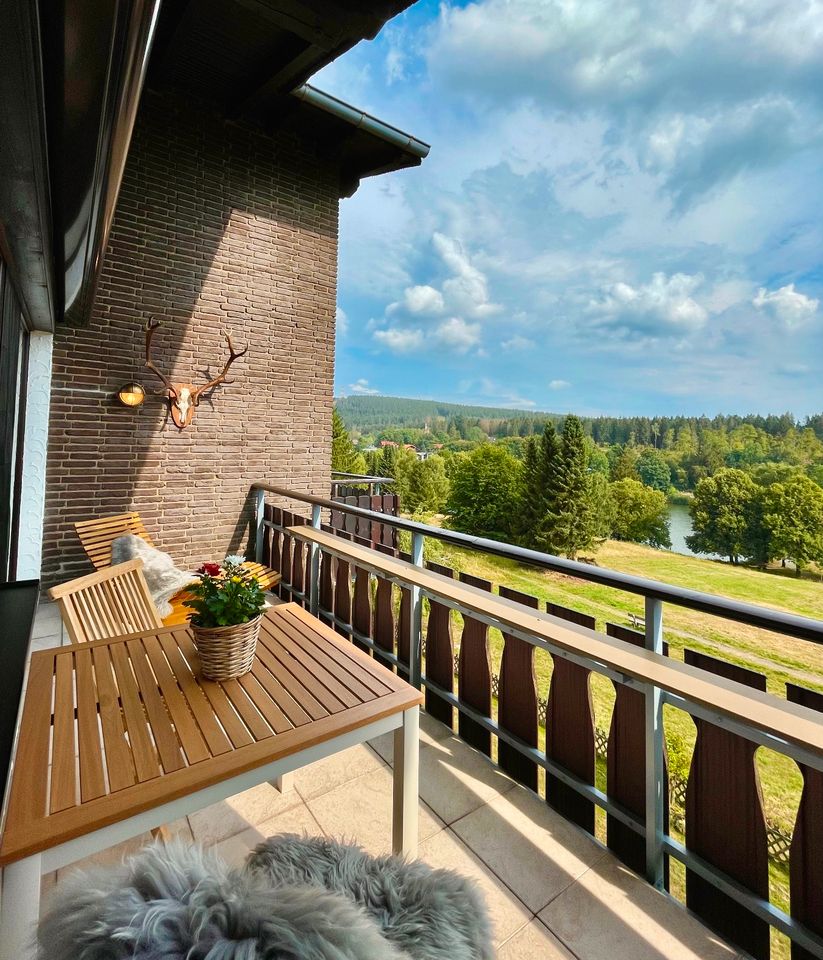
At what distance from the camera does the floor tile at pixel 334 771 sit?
1792 mm

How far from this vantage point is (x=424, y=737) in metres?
2.09

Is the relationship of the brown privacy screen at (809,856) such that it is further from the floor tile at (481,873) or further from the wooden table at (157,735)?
the wooden table at (157,735)

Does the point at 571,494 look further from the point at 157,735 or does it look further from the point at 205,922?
the point at 205,922

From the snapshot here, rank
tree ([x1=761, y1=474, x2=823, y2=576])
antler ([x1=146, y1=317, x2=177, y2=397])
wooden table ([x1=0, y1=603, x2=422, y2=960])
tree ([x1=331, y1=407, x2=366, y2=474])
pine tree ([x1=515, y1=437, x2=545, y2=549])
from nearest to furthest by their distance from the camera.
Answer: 1. wooden table ([x1=0, y1=603, x2=422, y2=960])
2. antler ([x1=146, y1=317, x2=177, y2=397])
3. tree ([x1=331, y1=407, x2=366, y2=474])
4. pine tree ([x1=515, y1=437, x2=545, y2=549])
5. tree ([x1=761, y1=474, x2=823, y2=576])

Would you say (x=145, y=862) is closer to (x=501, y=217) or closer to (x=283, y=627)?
(x=283, y=627)

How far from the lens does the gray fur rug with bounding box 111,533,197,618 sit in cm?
307

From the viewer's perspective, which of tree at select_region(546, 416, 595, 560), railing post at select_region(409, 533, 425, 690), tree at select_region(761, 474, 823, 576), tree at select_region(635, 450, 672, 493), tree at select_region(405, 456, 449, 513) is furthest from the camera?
tree at select_region(635, 450, 672, 493)

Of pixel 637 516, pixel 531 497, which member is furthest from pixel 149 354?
pixel 637 516

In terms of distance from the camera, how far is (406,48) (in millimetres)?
39938

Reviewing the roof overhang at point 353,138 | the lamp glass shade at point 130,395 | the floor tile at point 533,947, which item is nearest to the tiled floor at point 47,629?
the lamp glass shade at point 130,395

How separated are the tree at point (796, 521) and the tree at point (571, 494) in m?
19.6

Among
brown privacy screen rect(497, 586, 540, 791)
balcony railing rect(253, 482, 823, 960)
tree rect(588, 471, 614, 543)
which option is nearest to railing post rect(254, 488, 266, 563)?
balcony railing rect(253, 482, 823, 960)

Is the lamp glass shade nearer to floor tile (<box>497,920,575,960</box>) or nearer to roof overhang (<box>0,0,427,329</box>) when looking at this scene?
roof overhang (<box>0,0,427,329</box>)

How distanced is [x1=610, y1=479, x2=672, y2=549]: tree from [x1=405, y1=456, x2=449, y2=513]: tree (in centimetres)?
1606
